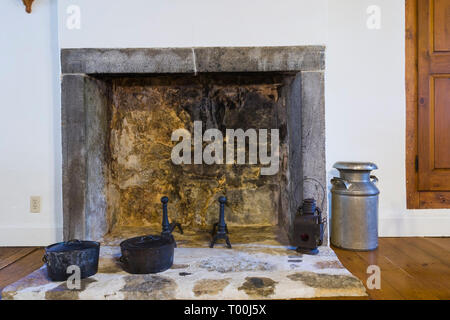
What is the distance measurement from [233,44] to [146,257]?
125 cm

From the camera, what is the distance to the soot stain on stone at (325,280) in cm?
142

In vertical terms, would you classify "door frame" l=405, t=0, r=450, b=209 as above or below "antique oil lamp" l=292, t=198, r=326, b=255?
above

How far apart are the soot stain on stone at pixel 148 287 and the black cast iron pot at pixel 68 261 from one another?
0.18 m

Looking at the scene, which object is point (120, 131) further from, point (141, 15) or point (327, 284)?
point (327, 284)

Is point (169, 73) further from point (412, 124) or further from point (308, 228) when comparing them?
point (412, 124)

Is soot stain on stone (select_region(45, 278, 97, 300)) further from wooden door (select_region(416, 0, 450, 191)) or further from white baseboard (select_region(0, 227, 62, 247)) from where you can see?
wooden door (select_region(416, 0, 450, 191))

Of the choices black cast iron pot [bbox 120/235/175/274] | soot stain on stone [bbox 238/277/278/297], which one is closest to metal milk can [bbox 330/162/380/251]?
soot stain on stone [bbox 238/277/278/297]

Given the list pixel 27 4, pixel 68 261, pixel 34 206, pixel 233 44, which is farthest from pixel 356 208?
pixel 27 4

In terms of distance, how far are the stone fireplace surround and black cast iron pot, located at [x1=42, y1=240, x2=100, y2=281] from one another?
411 millimetres

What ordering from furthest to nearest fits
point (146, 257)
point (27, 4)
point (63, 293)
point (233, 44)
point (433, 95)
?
point (433, 95) < point (27, 4) < point (233, 44) < point (146, 257) < point (63, 293)

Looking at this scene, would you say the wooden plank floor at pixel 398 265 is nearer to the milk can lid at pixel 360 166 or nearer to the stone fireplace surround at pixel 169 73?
the stone fireplace surround at pixel 169 73

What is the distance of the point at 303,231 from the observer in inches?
70.1

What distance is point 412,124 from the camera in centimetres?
227

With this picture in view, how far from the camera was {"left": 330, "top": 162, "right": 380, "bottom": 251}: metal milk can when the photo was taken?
1.95 m
